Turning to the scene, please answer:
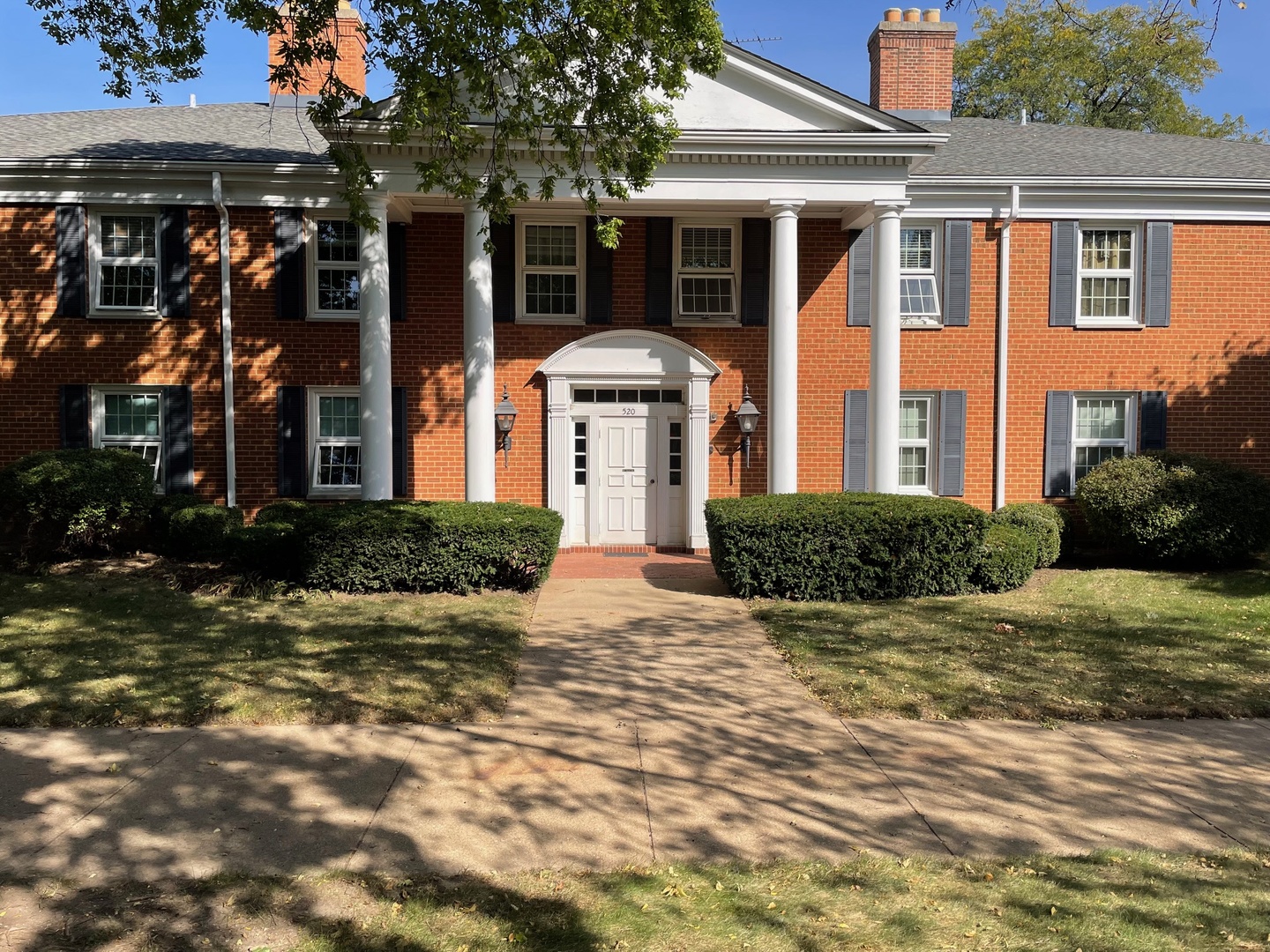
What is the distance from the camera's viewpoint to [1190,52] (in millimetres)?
23734

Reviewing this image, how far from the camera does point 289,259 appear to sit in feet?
45.3

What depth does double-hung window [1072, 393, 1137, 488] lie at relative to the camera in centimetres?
1475

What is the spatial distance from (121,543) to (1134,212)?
15892 millimetres

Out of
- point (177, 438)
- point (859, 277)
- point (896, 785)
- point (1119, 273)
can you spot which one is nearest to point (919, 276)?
point (859, 277)

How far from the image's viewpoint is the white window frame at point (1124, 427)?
48.2 ft

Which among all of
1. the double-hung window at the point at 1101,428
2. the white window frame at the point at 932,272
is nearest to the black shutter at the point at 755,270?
the white window frame at the point at 932,272

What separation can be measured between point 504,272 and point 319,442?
3.89 metres

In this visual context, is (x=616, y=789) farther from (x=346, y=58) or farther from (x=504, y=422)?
(x=346, y=58)

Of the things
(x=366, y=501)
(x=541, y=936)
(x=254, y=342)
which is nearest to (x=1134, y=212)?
(x=366, y=501)

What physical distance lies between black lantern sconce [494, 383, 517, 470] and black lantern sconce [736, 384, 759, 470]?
350cm

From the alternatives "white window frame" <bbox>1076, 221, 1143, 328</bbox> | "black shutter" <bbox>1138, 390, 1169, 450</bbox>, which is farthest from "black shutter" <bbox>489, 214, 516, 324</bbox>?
"black shutter" <bbox>1138, 390, 1169, 450</bbox>

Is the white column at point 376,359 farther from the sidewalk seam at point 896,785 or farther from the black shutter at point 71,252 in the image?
the sidewalk seam at point 896,785

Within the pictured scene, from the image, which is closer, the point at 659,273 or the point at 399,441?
the point at 399,441

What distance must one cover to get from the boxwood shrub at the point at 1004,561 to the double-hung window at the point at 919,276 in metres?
4.31
